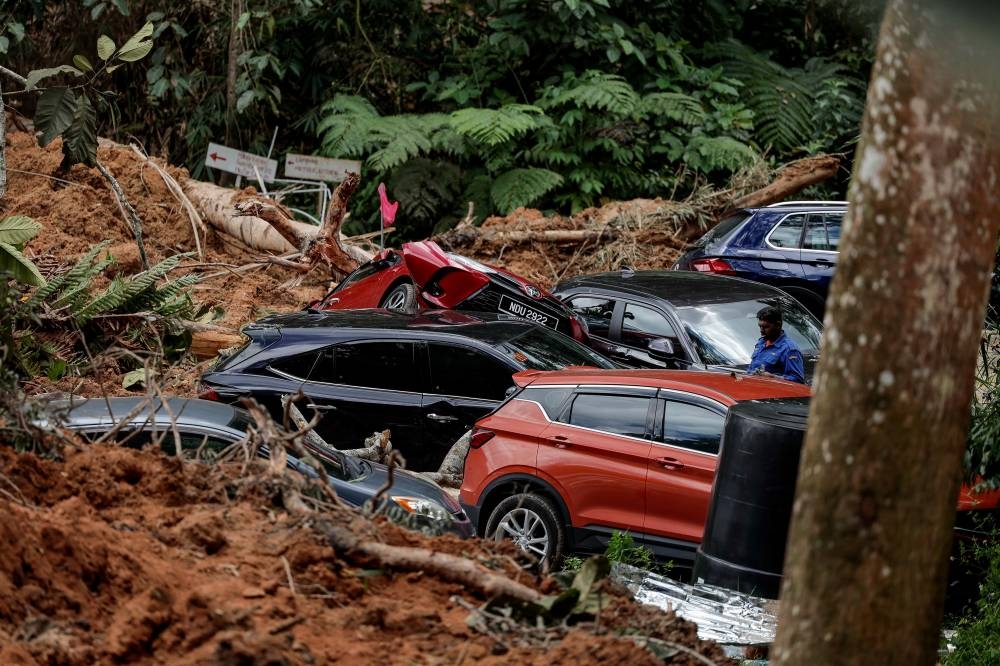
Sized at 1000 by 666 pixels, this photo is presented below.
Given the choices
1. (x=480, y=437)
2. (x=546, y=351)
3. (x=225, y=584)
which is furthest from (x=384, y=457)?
(x=225, y=584)

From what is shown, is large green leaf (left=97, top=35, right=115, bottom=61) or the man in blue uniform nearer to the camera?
the man in blue uniform

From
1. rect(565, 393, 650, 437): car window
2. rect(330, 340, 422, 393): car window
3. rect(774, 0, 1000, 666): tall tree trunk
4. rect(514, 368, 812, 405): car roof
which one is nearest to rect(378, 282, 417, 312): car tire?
rect(330, 340, 422, 393): car window

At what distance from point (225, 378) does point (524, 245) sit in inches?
266

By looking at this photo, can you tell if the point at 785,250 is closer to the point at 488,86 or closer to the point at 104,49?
the point at 104,49

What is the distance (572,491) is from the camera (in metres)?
8.82

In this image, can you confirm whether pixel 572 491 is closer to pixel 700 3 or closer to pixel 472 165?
pixel 472 165

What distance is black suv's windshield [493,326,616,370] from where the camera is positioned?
10.4m

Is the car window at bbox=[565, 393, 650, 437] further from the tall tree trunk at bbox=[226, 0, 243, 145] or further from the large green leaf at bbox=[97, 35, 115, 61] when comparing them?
the tall tree trunk at bbox=[226, 0, 243, 145]

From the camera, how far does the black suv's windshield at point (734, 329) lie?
37.5ft

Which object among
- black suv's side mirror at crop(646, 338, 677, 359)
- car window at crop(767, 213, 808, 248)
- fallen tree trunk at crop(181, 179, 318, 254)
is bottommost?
black suv's side mirror at crop(646, 338, 677, 359)

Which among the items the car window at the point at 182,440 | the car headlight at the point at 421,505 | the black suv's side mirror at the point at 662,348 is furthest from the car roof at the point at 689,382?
the car window at the point at 182,440

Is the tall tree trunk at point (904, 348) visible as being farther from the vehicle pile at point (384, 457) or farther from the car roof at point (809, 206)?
the car roof at point (809, 206)

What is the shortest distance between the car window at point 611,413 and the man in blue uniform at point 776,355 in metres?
1.94

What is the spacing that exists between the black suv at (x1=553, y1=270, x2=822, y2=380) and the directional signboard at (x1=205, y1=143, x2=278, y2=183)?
23.9ft
